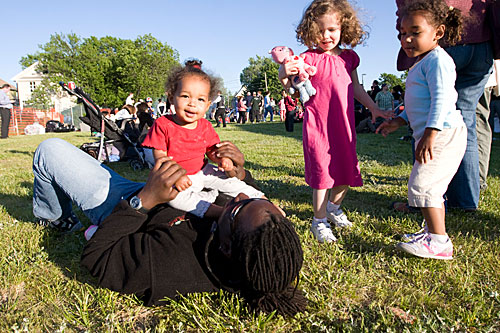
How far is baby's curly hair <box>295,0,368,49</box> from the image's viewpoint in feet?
9.21

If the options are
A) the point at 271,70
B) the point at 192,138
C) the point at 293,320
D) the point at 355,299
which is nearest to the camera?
the point at 293,320

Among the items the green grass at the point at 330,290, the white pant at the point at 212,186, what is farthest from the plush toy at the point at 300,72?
the green grass at the point at 330,290

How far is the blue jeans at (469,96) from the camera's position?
10.4 feet

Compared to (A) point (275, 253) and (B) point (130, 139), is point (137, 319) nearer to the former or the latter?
(A) point (275, 253)

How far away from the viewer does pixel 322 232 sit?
281 centimetres

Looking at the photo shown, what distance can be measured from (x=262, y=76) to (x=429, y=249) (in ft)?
292

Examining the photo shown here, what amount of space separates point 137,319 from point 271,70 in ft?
291

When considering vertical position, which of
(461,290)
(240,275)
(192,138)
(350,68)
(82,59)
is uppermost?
(82,59)

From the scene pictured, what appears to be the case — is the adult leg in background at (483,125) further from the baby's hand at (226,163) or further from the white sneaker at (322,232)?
the baby's hand at (226,163)

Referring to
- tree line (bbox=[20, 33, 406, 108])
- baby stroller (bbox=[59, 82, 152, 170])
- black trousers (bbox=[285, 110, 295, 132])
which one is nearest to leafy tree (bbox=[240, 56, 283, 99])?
tree line (bbox=[20, 33, 406, 108])

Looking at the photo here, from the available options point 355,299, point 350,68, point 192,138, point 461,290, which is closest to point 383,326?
point 355,299

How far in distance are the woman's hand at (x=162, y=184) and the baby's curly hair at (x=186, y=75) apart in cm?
104

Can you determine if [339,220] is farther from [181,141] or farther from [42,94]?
[42,94]

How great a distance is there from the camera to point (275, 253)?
1442 mm
